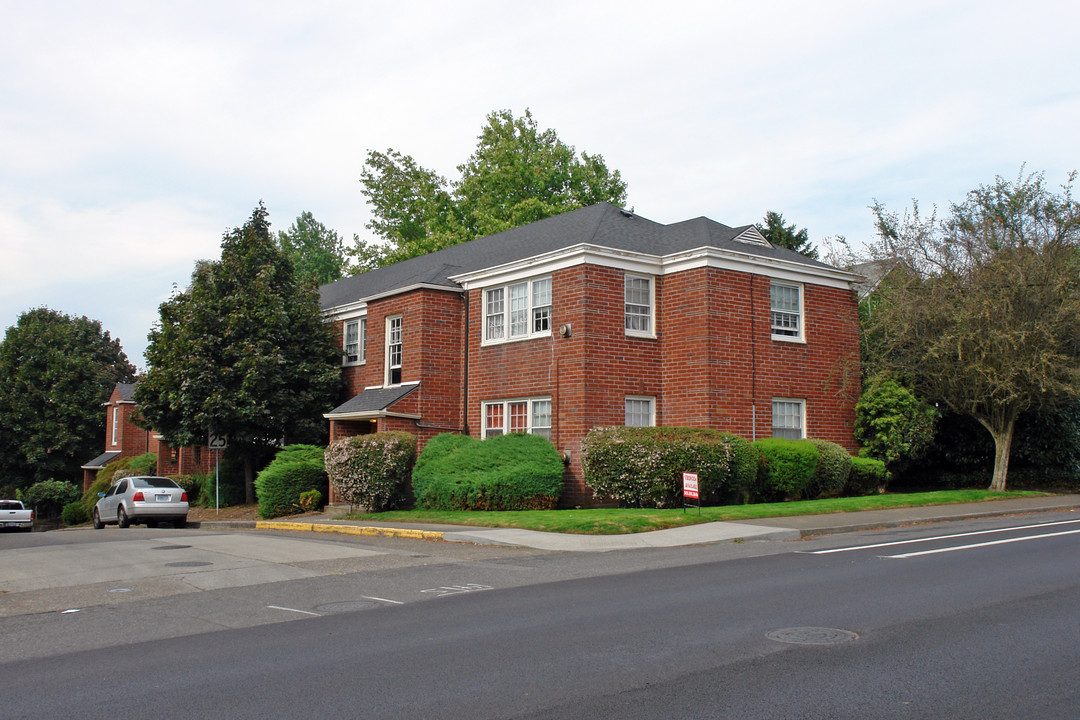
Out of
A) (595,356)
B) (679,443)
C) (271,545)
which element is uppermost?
(595,356)

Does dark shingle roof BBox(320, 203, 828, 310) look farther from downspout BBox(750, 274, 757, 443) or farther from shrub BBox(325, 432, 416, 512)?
shrub BBox(325, 432, 416, 512)

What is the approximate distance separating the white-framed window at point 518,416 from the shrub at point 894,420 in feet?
28.9

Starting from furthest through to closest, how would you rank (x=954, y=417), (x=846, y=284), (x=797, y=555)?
1. (x=954, y=417)
2. (x=846, y=284)
3. (x=797, y=555)

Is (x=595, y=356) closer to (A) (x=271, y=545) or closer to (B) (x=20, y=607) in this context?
(A) (x=271, y=545)

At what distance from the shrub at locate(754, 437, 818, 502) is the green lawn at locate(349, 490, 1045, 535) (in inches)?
44.9

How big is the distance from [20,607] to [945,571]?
10.8 m

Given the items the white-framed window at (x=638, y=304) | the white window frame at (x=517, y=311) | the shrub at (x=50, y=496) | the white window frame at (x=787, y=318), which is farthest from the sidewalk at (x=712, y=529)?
the shrub at (x=50, y=496)

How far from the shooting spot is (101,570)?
45.5 feet

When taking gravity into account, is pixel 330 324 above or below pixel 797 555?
above

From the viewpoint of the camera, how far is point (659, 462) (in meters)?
20.1

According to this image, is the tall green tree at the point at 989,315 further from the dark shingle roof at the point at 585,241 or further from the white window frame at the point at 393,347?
the white window frame at the point at 393,347

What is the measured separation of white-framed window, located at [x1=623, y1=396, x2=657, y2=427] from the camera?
77.7 feet

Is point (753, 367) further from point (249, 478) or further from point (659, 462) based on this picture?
point (249, 478)

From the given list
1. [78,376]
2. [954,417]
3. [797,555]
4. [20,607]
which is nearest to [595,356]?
[797,555]
